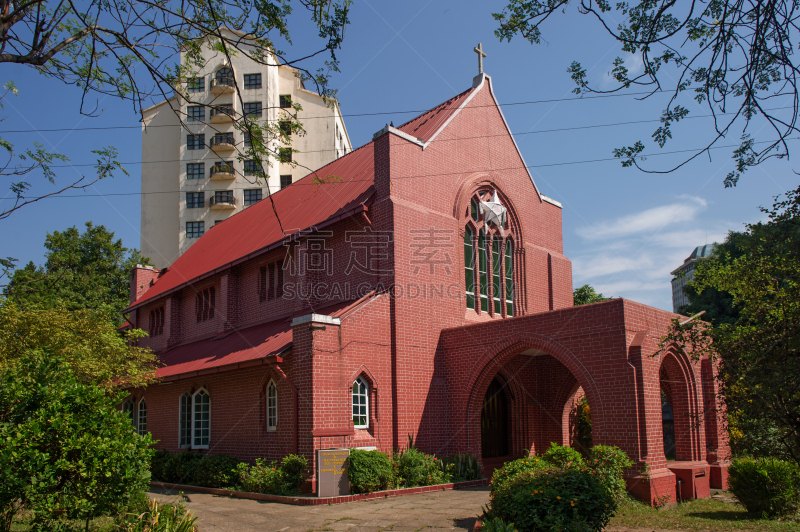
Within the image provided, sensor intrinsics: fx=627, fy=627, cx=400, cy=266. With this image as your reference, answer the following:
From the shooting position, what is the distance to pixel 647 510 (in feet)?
37.2

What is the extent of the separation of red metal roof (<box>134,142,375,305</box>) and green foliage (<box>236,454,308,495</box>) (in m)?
6.02

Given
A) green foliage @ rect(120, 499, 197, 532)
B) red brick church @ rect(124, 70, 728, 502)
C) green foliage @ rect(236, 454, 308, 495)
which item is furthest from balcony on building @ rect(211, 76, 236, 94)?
green foliage @ rect(120, 499, 197, 532)

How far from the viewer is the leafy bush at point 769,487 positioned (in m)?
10.9

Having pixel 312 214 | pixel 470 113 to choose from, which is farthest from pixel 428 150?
pixel 312 214

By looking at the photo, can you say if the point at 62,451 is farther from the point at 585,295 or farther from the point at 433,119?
the point at 585,295

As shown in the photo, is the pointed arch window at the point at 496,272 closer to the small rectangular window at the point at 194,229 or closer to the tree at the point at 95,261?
the tree at the point at 95,261

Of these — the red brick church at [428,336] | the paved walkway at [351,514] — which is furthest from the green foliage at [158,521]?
the red brick church at [428,336]

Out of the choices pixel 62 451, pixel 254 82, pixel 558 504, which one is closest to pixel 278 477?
pixel 62 451

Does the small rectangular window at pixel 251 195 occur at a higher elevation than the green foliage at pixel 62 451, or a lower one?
higher

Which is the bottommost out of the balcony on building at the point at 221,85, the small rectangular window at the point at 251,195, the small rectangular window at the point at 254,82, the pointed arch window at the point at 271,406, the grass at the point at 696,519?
the grass at the point at 696,519

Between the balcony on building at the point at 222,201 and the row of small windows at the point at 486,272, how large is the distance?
107 ft

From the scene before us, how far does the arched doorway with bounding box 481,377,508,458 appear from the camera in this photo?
58.5ft

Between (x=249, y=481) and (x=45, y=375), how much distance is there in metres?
7.19

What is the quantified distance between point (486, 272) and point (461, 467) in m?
5.93
